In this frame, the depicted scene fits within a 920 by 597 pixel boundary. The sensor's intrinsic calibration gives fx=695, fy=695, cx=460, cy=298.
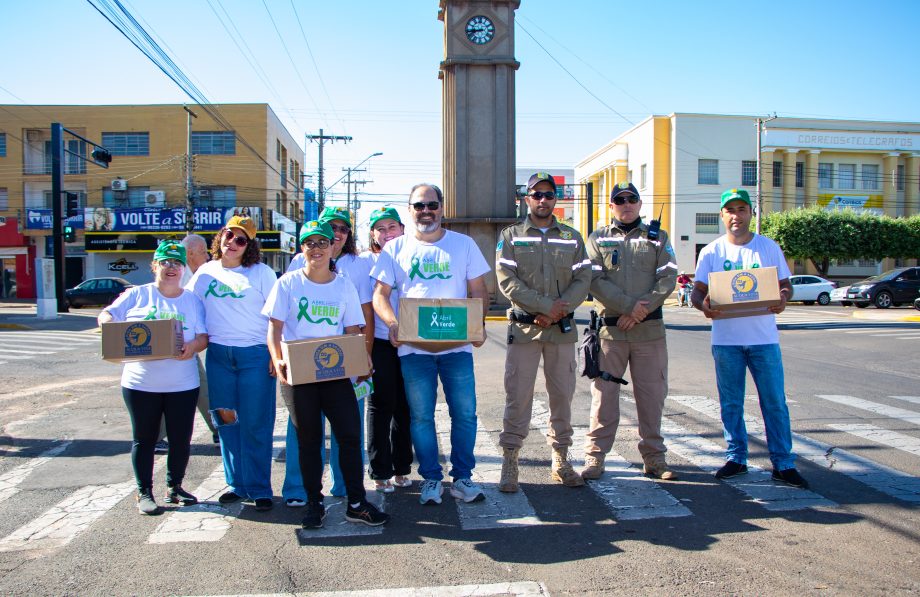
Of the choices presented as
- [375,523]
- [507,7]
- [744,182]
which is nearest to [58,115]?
[507,7]

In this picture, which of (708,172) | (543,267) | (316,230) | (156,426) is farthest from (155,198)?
(543,267)

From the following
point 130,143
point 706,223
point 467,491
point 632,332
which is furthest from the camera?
point 706,223

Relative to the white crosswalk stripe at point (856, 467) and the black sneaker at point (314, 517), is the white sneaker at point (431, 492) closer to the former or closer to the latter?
the black sneaker at point (314, 517)

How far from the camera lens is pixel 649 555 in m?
3.97

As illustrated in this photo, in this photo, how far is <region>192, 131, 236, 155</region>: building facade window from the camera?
46.0 m

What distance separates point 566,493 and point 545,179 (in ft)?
7.72

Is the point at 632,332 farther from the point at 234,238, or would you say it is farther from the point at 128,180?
the point at 128,180

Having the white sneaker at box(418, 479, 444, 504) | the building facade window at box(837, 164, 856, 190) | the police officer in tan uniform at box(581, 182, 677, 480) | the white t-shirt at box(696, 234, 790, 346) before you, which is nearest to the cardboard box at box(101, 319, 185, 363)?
the white sneaker at box(418, 479, 444, 504)

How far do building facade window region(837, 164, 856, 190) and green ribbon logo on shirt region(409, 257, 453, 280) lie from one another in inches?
2078

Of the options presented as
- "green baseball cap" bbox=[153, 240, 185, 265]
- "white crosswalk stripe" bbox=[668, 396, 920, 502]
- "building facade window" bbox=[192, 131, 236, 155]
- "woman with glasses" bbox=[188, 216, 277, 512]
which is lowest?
"white crosswalk stripe" bbox=[668, 396, 920, 502]

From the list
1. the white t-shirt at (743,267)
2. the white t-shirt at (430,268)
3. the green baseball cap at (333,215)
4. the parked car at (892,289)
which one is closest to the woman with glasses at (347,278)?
the green baseball cap at (333,215)

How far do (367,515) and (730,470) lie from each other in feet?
9.30

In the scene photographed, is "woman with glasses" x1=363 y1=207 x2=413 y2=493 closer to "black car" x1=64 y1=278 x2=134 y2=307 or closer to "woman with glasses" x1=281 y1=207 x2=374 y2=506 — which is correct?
"woman with glasses" x1=281 y1=207 x2=374 y2=506

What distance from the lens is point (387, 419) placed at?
5293 millimetres
